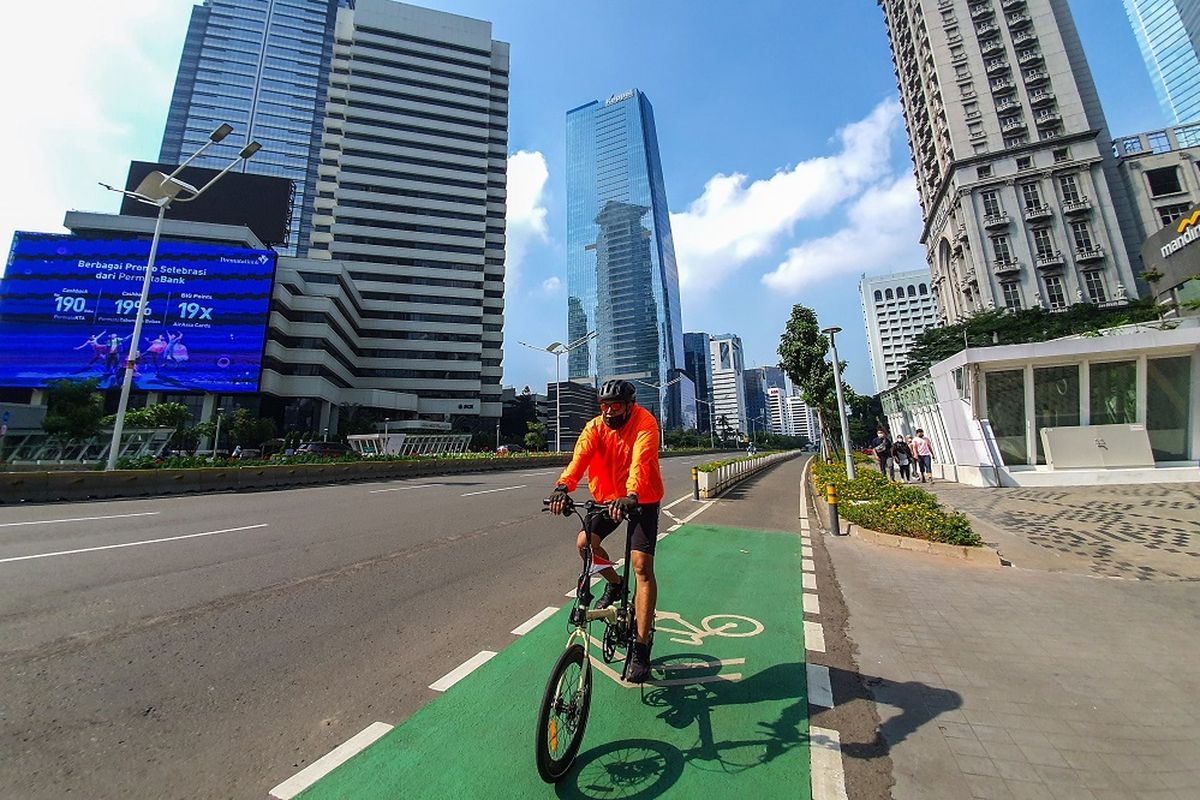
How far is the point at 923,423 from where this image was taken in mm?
21750

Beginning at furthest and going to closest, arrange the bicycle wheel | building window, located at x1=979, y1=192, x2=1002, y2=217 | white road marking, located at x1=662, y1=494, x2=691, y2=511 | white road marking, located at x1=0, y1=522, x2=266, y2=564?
building window, located at x1=979, y1=192, x2=1002, y2=217 → white road marking, located at x1=662, y1=494, x2=691, y2=511 → white road marking, located at x1=0, y1=522, x2=266, y2=564 → the bicycle wheel

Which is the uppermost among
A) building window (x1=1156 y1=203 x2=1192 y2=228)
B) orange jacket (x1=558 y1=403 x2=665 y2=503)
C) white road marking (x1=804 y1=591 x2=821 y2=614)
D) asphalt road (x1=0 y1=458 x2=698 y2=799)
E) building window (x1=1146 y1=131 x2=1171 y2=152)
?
building window (x1=1146 y1=131 x2=1171 y2=152)

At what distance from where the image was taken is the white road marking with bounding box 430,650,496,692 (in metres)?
3.29

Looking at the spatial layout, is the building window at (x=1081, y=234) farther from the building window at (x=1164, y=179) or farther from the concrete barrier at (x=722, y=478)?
the concrete barrier at (x=722, y=478)

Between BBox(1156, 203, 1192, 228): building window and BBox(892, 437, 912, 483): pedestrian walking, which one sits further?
BBox(1156, 203, 1192, 228): building window

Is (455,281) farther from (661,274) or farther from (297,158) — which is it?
(297,158)

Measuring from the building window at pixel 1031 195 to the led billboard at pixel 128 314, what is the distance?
Answer: 233 feet

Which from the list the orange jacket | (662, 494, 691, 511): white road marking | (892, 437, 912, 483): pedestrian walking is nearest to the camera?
the orange jacket

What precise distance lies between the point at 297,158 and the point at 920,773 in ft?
429

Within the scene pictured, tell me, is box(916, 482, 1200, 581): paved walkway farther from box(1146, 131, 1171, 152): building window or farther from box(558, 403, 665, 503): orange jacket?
box(1146, 131, 1171, 152): building window

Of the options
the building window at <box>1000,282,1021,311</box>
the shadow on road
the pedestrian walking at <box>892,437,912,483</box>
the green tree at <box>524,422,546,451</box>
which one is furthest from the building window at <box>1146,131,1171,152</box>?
the shadow on road

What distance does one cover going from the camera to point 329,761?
8.20 ft

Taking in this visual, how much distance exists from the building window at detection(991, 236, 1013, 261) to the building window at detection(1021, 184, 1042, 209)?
363cm

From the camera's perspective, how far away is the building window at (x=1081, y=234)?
40500 mm
